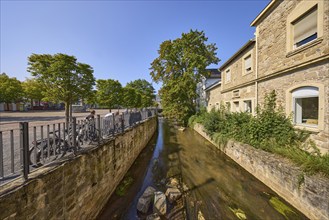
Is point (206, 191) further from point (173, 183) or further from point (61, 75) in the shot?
point (61, 75)

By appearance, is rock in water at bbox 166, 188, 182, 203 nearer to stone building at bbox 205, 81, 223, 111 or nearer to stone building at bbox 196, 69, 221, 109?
stone building at bbox 205, 81, 223, 111

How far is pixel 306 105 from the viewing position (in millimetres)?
6273

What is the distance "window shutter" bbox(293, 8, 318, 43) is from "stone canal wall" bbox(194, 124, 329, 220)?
16.7ft

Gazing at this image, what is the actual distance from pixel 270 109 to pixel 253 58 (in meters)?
3.87

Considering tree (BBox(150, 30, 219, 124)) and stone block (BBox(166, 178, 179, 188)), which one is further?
tree (BBox(150, 30, 219, 124))

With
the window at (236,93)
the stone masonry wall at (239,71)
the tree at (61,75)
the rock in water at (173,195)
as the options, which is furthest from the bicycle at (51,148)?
the window at (236,93)

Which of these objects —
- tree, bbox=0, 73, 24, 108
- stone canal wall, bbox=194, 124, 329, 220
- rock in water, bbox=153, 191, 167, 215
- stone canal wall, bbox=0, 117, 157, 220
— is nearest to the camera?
stone canal wall, bbox=0, 117, 157, 220

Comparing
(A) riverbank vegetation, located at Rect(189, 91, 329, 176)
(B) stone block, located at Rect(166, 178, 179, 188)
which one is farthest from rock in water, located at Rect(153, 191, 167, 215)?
(A) riverbank vegetation, located at Rect(189, 91, 329, 176)

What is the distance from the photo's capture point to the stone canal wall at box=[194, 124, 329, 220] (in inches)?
143

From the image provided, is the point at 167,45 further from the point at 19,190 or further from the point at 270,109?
the point at 19,190

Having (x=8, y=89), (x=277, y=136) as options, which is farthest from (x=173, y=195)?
(x=8, y=89)

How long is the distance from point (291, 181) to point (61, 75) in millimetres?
11305

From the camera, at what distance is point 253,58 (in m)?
9.45

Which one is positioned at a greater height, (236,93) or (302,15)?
(302,15)
